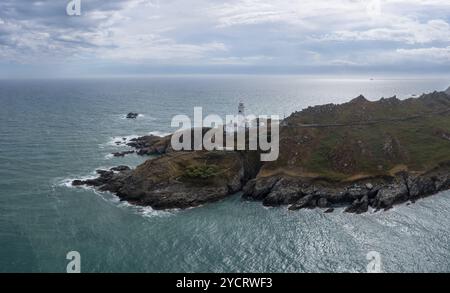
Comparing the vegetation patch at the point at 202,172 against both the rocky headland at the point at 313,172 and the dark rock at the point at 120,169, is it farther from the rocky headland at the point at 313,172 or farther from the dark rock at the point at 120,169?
the dark rock at the point at 120,169

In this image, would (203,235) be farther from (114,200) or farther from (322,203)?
(322,203)

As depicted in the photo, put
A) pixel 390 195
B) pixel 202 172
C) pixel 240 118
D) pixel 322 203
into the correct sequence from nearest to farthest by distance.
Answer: pixel 322 203
pixel 390 195
pixel 202 172
pixel 240 118

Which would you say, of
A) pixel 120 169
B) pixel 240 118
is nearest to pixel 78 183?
pixel 120 169

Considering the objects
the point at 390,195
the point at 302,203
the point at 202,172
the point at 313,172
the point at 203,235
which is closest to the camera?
the point at 203,235

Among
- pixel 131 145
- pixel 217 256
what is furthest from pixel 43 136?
pixel 217 256

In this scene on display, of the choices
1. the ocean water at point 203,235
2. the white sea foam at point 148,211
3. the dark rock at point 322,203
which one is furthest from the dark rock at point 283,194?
the white sea foam at point 148,211

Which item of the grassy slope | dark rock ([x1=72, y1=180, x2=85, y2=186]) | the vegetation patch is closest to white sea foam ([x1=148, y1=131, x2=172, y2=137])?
the grassy slope

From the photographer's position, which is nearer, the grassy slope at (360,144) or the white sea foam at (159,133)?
the grassy slope at (360,144)

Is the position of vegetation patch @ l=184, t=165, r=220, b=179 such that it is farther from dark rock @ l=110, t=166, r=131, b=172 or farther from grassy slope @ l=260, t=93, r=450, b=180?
dark rock @ l=110, t=166, r=131, b=172

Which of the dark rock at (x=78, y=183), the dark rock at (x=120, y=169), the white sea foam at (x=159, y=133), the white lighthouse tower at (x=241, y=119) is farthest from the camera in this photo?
the white sea foam at (x=159, y=133)
